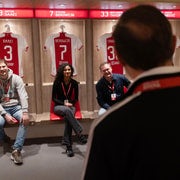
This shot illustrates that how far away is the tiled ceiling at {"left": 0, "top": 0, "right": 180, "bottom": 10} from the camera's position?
4539 mm

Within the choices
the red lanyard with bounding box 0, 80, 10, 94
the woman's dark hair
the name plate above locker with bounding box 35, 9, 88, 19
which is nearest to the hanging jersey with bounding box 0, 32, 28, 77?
the name plate above locker with bounding box 35, 9, 88, 19

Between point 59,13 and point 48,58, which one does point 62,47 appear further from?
point 59,13

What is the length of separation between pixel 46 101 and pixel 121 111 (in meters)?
4.94

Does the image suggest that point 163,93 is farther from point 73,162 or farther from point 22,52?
point 22,52

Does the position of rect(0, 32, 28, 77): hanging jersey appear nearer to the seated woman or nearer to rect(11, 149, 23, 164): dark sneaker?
the seated woman

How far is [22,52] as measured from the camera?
541cm

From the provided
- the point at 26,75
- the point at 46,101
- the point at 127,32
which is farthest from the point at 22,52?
the point at 127,32

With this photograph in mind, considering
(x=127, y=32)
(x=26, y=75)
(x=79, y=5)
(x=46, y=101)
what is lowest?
(x=46, y=101)

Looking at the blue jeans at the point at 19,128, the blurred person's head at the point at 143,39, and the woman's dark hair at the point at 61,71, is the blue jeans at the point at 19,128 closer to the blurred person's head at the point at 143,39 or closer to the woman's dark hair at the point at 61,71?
the woman's dark hair at the point at 61,71

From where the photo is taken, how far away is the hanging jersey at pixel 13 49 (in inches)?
209

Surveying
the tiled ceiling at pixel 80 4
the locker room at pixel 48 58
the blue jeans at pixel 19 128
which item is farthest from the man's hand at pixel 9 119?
the tiled ceiling at pixel 80 4

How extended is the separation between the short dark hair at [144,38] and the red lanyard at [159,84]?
55 mm

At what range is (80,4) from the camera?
4805 millimetres

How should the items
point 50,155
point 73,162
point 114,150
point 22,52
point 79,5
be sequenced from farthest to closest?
point 22,52 < point 79,5 < point 50,155 < point 73,162 < point 114,150
